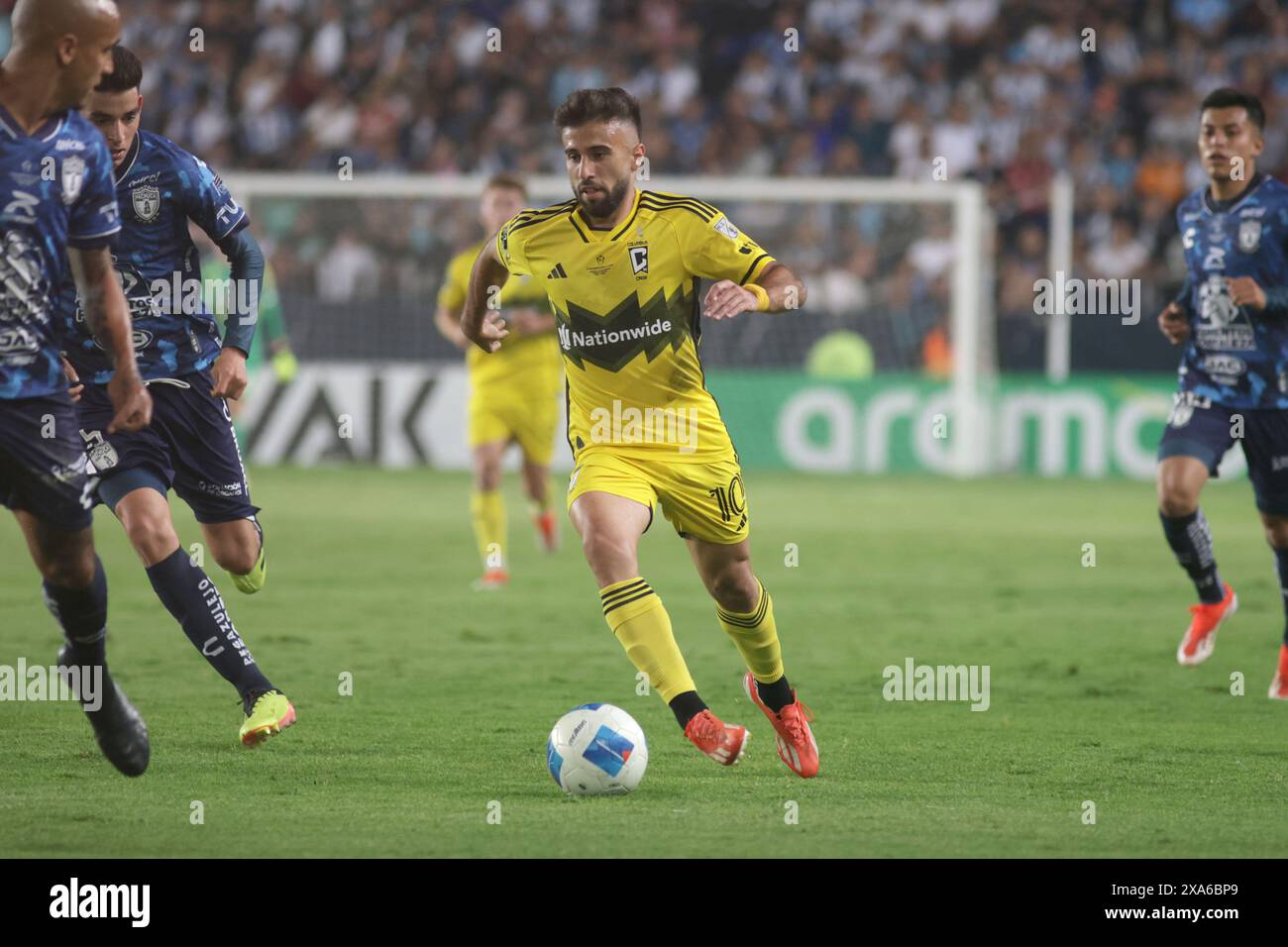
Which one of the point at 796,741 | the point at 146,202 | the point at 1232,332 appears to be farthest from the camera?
the point at 1232,332

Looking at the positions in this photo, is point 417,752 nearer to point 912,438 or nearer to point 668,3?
point 912,438

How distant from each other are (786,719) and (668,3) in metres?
19.2

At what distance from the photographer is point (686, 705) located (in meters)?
6.06

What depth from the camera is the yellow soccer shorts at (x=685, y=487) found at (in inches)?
252

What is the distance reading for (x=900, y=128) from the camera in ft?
73.3

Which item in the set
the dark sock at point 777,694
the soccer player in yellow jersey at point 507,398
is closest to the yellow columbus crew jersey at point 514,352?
the soccer player in yellow jersey at point 507,398

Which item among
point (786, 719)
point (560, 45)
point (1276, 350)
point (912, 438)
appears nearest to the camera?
point (786, 719)

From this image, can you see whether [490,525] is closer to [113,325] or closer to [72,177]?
[113,325]

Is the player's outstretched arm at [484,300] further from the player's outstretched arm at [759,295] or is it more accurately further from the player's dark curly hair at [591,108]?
the player's outstretched arm at [759,295]

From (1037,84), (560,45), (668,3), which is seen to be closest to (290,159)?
(560,45)

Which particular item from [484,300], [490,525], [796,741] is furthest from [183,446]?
[490,525]

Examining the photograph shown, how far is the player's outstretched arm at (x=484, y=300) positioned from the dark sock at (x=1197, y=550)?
11.1 ft

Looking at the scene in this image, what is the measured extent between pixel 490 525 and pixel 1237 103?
5522mm

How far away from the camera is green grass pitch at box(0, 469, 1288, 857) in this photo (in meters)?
5.38
